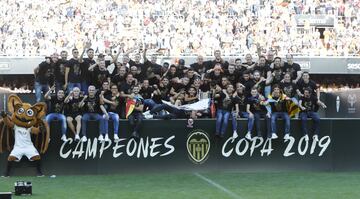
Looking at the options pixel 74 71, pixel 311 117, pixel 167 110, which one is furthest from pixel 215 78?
pixel 74 71

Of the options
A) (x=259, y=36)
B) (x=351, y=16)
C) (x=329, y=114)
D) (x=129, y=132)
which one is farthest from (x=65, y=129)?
(x=351, y=16)

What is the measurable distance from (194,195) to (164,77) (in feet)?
17.8

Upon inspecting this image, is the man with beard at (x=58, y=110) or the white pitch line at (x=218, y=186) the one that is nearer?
the white pitch line at (x=218, y=186)

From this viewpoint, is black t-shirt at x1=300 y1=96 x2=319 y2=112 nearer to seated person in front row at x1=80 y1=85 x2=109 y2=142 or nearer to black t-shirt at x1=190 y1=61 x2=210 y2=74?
black t-shirt at x1=190 y1=61 x2=210 y2=74

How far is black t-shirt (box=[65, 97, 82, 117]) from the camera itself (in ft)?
53.1

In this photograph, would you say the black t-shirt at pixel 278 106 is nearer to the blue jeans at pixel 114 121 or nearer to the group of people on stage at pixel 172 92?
the group of people on stage at pixel 172 92

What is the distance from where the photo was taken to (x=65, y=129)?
52.7ft

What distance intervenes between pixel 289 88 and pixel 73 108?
4792mm

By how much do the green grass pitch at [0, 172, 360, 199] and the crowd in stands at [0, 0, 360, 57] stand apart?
767 inches

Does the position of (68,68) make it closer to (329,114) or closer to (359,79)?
(329,114)

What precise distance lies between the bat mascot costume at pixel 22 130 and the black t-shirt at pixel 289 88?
17.3 feet

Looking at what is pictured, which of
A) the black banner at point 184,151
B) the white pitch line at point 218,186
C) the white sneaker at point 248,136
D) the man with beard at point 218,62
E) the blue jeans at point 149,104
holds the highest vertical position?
the man with beard at point 218,62

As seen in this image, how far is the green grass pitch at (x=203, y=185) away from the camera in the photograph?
41.0ft

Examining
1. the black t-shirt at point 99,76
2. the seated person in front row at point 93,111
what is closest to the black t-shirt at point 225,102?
the seated person in front row at point 93,111
